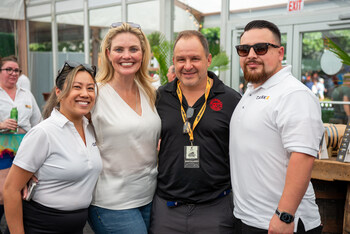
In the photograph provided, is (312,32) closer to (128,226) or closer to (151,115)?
(151,115)

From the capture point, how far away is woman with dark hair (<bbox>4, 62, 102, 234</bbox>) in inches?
81.4

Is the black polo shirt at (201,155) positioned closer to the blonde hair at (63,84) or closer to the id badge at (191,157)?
the id badge at (191,157)

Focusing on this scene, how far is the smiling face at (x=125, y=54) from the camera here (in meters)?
2.54

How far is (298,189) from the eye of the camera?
190cm

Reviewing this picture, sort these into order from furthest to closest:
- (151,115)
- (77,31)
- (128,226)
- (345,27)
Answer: (77,31), (345,27), (151,115), (128,226)

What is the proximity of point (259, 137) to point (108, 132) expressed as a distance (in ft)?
3.29

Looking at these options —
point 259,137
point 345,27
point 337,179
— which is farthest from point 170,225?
point 345,27

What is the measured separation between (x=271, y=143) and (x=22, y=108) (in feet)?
12.1

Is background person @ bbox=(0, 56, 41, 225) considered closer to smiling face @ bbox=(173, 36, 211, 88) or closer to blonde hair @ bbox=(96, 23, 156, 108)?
blonde hair @ bbox=(96, 23, 156, 108)

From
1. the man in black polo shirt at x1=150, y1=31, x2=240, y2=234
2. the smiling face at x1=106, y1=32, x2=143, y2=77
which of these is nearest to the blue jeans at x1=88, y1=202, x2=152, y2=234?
the man in black polo shirt at x1=150, y1=31, x2=240, y2=234

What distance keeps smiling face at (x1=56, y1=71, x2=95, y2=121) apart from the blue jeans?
677 millimetres

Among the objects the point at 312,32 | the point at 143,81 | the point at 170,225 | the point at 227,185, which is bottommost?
the point at 170,225

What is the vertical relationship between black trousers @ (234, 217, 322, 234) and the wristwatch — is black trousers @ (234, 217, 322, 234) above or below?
below

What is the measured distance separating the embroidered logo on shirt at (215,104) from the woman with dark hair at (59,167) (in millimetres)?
837
